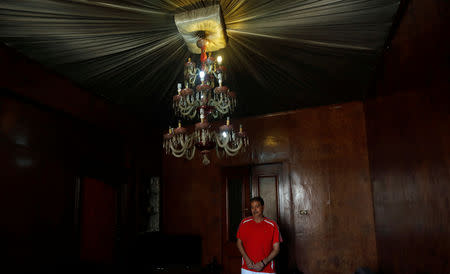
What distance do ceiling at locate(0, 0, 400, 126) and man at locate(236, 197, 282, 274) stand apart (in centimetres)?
211

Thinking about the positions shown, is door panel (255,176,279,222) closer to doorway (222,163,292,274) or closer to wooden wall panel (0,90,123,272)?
doorway (222,163,292,274)

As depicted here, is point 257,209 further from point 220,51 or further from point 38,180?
point 38,180

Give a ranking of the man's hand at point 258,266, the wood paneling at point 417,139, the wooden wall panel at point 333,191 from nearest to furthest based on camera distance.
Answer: the wood paneling at point 417,139 → the man's hand at point 258,266 → the wooden wall panel at point 333,191

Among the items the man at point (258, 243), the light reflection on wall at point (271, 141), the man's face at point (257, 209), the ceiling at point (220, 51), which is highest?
the ceiling at point (220, 51)

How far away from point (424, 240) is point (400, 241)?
1.03 m

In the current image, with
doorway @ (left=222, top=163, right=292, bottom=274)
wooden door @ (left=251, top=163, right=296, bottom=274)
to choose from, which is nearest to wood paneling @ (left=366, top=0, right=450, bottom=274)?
wooden door @ (left=251, top=163, right=296, bottom=274)

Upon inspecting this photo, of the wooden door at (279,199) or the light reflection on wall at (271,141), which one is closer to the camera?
the wooden door at (279,199)

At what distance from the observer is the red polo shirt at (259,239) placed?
4211 millimetres

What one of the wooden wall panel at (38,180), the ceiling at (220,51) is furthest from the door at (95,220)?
the ceiling at (220,51)

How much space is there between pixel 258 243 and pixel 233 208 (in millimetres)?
2696

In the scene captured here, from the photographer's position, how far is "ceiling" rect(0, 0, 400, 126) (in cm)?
337

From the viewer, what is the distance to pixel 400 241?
3826mm

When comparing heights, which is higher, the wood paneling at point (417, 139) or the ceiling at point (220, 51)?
the ceiling at point (220, 51)

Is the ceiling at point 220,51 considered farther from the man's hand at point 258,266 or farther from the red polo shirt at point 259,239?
the man's hand at point 258,266
